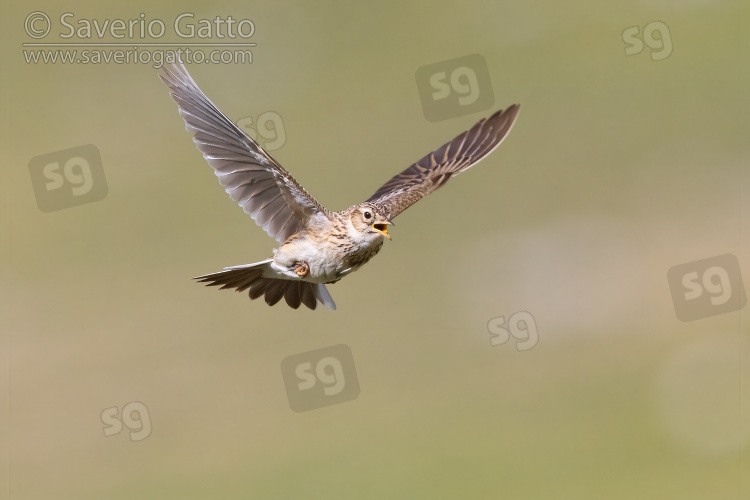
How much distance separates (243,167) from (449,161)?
7.03 feet

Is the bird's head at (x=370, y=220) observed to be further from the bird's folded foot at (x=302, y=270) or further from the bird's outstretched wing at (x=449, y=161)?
the bird's outstretched wing at (x=449, y=161)

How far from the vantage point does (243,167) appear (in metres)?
6.36

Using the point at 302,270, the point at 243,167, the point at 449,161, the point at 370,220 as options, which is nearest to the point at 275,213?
the point at 243,167

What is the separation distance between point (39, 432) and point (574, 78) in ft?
49.5

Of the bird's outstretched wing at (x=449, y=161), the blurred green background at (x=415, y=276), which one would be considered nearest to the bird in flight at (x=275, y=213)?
the bird's outstretched wing at (x=449, y=161)

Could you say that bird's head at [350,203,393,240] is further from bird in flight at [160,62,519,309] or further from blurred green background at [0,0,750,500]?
blurred green background at [0,0,750,500]

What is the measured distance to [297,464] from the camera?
22.2 m

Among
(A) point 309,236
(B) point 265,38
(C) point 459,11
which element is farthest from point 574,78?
(A) point 309,236

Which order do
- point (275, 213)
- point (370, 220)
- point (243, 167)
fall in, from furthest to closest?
point (275, 213) < point (243, 167) < point (370, 220)

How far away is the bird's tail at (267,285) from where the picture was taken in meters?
6.32

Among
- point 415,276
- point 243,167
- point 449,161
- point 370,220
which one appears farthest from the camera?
point 415,276

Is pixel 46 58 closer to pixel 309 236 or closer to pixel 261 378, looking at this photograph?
pixel 261 378

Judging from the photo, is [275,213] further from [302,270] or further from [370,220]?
[370,220]

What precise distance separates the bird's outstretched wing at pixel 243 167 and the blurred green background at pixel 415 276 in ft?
47.7
